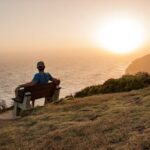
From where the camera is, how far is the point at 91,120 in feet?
32.1

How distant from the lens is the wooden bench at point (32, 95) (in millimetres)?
12578

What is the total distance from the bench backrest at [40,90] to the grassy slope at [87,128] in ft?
3.57

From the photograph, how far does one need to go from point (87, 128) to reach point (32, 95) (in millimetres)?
4555

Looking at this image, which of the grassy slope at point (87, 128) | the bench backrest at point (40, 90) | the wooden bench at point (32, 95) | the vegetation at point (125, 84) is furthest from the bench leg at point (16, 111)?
the vegetation at point (125, 84)

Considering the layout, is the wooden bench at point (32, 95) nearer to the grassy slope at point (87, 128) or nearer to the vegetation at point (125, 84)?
the grassy slope at point (87, 128)

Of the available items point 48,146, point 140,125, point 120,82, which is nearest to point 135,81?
point 120,82

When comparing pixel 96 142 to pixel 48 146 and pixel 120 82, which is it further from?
pixel 120 82

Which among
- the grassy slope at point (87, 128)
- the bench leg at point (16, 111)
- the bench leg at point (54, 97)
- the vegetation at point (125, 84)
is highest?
the vegetation at point (125, 84)

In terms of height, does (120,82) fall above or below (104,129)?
above

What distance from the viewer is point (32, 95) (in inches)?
514

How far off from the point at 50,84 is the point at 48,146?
5631 mm

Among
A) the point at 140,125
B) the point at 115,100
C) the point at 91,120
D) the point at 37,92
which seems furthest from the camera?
the point at 37,92

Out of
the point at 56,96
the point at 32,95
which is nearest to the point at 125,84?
the point at 56,96

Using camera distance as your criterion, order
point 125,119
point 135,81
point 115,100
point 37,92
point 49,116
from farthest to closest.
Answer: point 135,81, point 37,92, point 115,100, point 49,116, point 125,119
